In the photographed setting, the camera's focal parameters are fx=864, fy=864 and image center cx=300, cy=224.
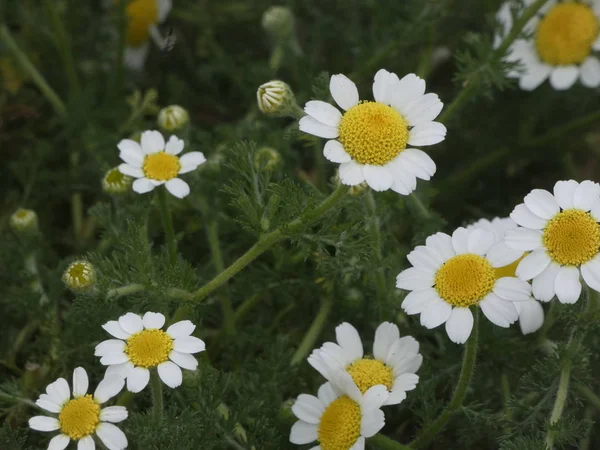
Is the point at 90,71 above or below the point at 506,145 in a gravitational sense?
below

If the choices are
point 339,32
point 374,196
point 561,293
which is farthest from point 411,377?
point 339,32

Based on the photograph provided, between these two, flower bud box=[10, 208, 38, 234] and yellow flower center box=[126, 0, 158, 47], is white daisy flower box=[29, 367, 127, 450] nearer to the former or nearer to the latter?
flower bud box=[10, 208, 38, 234]

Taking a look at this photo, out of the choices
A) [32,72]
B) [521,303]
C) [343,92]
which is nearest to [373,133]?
[343,92]


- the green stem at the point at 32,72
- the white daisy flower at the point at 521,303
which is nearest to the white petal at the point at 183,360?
the white daisy flower at the point at 521,303

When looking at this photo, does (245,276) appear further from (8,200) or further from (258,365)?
(8,200)

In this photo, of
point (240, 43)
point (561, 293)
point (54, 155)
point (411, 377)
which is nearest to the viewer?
point (561, 293)

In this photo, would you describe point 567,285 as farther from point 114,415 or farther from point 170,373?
point 114,415
